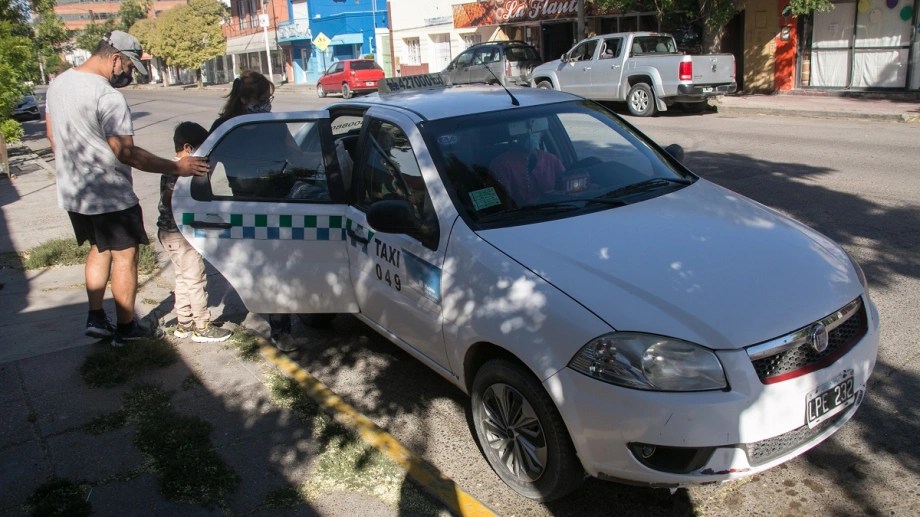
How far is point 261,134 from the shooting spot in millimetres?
4871

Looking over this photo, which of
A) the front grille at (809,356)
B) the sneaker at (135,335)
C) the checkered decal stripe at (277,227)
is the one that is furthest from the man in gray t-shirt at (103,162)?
the front grille at (809,356)

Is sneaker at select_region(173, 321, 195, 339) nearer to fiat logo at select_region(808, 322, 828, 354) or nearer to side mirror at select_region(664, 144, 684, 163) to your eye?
side mirror at select_region(664, 144, 684, 163)

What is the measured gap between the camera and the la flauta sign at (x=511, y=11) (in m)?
28.8

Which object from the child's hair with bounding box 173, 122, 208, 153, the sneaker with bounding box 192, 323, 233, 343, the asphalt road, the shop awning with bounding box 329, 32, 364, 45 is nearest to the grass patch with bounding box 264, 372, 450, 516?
the asphalt road

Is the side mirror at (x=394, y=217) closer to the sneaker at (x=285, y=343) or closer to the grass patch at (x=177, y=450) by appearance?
the grass patch at (x=177, y=450)

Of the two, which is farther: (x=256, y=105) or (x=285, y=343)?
(x=256, y=105)

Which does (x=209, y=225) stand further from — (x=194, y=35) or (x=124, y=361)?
(x=194, y=35)

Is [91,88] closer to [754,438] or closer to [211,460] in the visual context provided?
[211,460]

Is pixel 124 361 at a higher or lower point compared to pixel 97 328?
lower

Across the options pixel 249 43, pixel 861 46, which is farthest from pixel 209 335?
pixel 249 43

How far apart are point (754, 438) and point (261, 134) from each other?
345 centimetres

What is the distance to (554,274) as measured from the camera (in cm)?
315

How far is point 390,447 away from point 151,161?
92.7 inches

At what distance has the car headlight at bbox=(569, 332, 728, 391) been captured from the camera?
2766 millimetres
